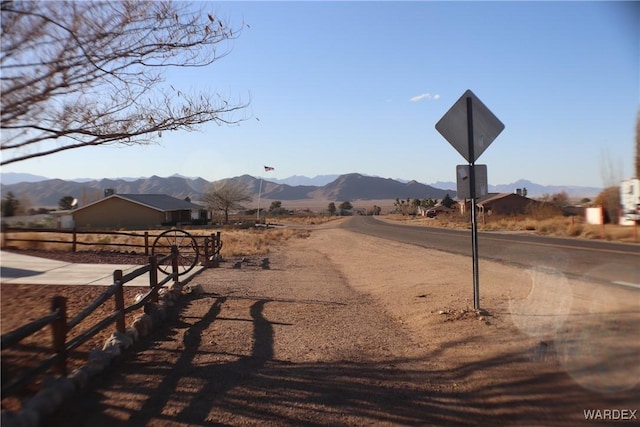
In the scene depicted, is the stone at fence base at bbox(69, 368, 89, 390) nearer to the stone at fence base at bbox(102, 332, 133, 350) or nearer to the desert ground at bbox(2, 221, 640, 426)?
the desert ground at bbox(2, 221, 640, 426)

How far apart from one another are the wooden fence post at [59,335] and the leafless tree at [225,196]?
99.5 m

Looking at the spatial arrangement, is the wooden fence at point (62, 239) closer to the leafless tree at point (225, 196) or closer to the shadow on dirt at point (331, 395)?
the shadow on dirt at point (331, 395)

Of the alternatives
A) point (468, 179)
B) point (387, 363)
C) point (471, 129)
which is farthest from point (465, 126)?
point (387, 363)

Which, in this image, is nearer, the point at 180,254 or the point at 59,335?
the point at 59,335

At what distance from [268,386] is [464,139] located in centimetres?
442

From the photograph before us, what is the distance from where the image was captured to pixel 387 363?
19.4 feet

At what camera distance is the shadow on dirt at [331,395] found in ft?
14.3

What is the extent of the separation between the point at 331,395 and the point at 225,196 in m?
104

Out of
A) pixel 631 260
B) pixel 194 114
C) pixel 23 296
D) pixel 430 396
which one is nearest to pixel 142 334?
pixel 23 296

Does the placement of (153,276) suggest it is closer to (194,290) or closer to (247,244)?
(194,290)

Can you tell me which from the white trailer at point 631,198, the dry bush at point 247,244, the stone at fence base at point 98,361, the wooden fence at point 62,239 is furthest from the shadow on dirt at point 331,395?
the white trailer at point 631,198

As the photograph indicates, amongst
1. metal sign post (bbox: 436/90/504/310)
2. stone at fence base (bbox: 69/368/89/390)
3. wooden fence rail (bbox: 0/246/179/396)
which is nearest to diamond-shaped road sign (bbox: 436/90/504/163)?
metal sign post (bbox: 436/90/504/310)

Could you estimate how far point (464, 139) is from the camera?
7688mm

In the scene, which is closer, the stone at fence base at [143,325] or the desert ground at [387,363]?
the desert ground at [387,363]
